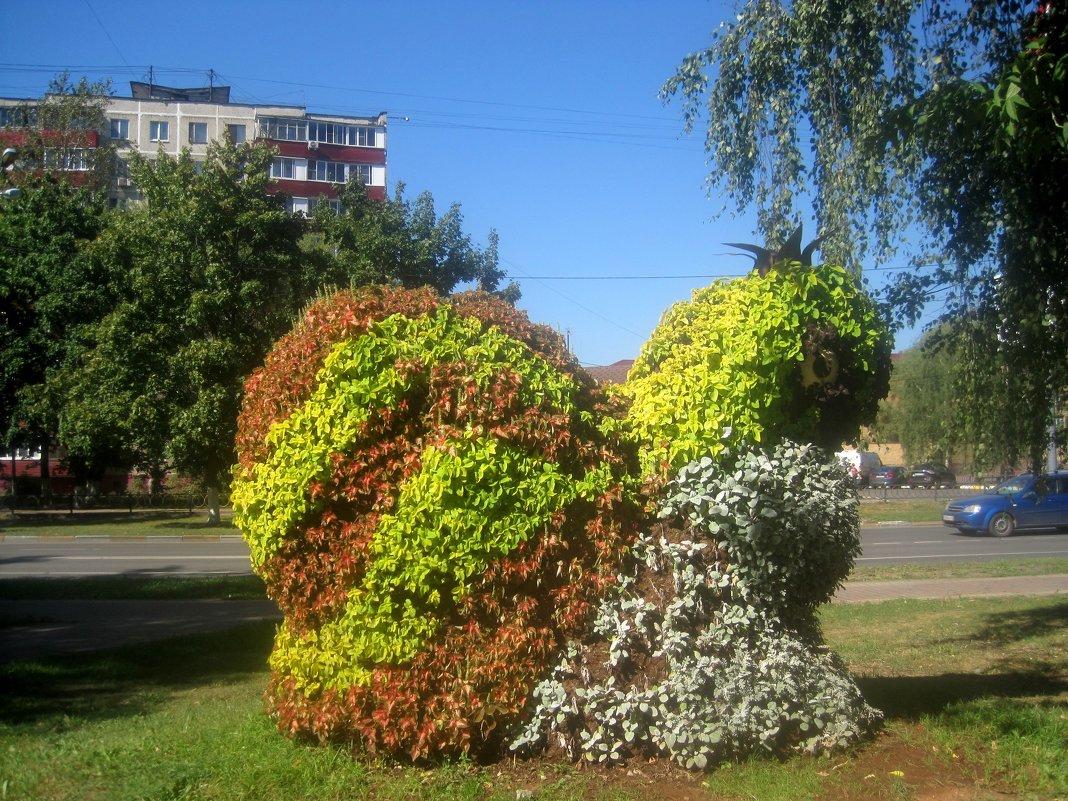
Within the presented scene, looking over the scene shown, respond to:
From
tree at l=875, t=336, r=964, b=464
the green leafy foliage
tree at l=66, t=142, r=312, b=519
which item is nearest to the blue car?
tree at l=875, t=336, r=964, b=464

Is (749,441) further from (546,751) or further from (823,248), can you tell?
(823,248)

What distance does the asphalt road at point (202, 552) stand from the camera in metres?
18.8

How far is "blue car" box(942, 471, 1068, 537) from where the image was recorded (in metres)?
23.8

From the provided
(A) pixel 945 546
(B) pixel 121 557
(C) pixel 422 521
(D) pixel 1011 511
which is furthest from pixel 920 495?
(C) pixel 422 521

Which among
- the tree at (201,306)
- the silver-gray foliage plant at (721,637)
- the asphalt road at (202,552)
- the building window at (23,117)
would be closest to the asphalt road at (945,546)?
the asphalt road at (202,552)

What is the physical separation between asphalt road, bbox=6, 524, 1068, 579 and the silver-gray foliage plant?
1375 centimetres

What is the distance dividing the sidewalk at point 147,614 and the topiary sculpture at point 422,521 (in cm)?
641

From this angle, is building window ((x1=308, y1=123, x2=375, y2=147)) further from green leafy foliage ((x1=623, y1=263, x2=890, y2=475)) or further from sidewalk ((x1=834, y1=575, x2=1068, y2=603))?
green leafy foliage ((x1=623, y1=263, x2=890, y2=475))

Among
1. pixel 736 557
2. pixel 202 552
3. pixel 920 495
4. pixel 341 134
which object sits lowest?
pixel 202 552

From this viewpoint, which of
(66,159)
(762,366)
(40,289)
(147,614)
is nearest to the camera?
(762,366)

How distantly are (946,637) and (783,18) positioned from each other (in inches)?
264

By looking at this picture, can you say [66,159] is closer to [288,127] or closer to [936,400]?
[288,127]

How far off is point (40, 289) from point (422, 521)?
30.2m

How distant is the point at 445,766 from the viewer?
481 centimetres
